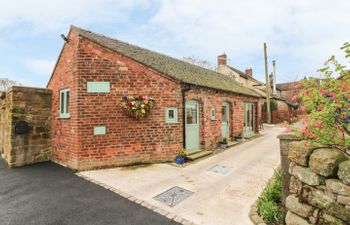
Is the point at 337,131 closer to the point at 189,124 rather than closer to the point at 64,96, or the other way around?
the point at 189,124

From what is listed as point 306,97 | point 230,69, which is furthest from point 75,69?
point 230,69

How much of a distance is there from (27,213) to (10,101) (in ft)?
18.5

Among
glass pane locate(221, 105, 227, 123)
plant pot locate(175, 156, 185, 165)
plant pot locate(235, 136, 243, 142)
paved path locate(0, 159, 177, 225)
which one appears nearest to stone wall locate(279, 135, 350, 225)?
paved path locate(0, 159, 177, 225)

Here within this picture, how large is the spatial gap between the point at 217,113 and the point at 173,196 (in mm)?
6172

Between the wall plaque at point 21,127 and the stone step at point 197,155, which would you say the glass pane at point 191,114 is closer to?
the stone step at point 197,155

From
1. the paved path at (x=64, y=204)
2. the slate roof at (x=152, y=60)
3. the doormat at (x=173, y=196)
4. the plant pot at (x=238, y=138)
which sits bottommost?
the paved path at (x=64, y=204)

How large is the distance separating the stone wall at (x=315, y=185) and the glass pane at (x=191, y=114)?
5196mm

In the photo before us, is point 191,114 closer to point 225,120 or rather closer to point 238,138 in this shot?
point 225,120

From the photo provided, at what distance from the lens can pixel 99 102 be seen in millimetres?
6062

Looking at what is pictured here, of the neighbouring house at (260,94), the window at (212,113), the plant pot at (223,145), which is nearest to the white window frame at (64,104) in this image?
the window at (212,113)

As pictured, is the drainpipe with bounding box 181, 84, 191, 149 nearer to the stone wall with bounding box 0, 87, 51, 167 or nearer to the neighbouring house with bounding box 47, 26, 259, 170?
the neighbouring house with bounding box 47, 26, 259, 170

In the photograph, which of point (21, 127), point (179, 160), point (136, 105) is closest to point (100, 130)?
point (136, 105)

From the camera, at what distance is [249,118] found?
42.9 ft

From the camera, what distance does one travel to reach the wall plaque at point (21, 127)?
644cm
